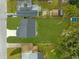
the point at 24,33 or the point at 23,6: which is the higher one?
the point at 23,6

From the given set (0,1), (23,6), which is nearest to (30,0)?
(23,6)

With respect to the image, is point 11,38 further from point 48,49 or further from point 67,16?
point 67,16

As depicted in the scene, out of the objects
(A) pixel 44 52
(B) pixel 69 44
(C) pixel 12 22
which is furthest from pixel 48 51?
(C) pixel 12 22

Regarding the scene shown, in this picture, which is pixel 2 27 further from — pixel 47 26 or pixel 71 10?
pixel 71 10

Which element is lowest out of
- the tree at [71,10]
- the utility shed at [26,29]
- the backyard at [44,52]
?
the backyard at [44,52]

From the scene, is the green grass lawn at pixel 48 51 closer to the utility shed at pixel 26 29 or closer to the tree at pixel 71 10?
the utility shed at pixel 26 29

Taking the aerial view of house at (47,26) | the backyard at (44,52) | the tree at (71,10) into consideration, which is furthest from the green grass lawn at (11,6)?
the tree at (71,10)
